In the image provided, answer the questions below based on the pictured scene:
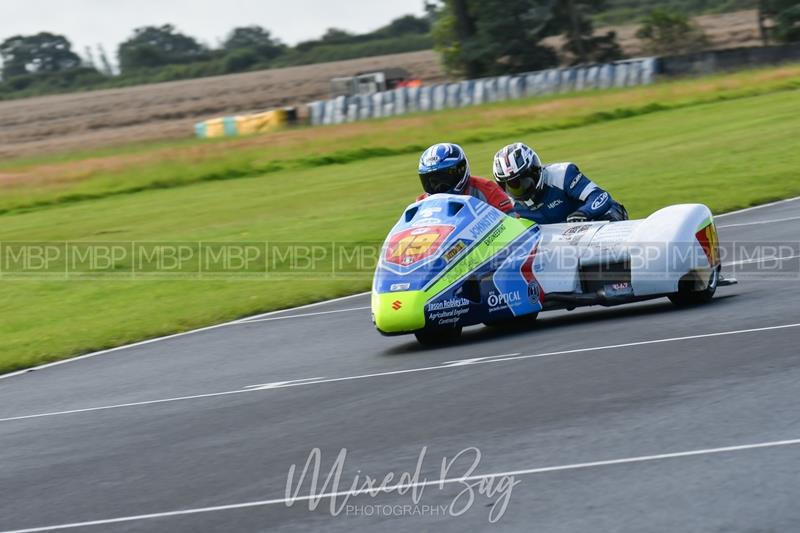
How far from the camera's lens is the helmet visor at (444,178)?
393 inches

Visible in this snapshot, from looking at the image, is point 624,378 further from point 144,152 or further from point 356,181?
point 144,152

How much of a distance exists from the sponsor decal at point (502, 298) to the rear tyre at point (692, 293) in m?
1.29

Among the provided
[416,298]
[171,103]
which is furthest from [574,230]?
[171,103]

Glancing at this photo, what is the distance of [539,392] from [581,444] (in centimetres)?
124

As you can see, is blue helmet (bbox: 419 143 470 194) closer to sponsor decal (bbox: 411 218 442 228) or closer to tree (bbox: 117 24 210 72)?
sponsor decal (bbox: 411 218 442 228)

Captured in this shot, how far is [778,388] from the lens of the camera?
6.41 metres

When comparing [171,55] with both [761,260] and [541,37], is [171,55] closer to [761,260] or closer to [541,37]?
[541,37]

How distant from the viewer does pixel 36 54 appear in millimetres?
118938

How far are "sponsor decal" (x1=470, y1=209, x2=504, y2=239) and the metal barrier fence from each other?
31137 mm

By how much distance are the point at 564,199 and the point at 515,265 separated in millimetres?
1295

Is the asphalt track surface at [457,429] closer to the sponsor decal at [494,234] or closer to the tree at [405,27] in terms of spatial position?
the sponsor decal at [494,234]

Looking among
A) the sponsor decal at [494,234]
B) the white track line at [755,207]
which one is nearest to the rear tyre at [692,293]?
the sponsor decal at [494,234]

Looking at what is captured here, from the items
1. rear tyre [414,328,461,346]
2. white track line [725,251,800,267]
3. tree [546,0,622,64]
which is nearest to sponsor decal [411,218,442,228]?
rear tyre [414,328,461,346]

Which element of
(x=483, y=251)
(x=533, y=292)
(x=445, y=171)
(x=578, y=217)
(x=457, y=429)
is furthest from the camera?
(x=578, y=217)
